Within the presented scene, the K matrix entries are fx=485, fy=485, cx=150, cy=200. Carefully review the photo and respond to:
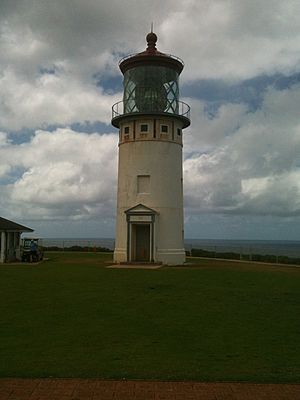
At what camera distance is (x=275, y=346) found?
320 inches

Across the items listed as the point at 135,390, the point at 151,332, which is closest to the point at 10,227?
the point at 151,332

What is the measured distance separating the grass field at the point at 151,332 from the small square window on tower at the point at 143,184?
13.5 meters

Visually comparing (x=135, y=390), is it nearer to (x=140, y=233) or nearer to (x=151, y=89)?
(x=140, y=233)

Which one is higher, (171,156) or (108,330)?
(171,156)

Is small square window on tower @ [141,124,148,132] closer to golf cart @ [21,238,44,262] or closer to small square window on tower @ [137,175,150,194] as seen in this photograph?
small square window on tower @ [137,175,150,194]

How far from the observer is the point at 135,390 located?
233 inches

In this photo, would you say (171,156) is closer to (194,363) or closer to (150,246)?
(150,246)

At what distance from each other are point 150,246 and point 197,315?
716 inches

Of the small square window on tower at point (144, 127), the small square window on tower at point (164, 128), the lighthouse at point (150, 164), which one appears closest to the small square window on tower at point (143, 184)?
the lighthouse at point (150, 164)

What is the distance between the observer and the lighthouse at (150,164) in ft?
95.0

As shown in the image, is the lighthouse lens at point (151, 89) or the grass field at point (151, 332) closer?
the grass field at point (151, 332)

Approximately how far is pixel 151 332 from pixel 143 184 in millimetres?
20688

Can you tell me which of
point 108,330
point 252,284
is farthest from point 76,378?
point 252,284

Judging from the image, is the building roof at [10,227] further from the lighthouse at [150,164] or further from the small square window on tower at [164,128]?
the small square window on tower at [164,128]
